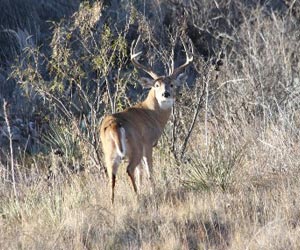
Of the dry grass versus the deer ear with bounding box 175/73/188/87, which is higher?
the deer ear with bounding box 175/73/188/87

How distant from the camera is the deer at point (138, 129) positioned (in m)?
9.14

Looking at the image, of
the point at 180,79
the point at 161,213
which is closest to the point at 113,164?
the point at 161,213

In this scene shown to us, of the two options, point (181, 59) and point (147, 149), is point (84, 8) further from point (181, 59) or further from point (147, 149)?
point (181, 59)

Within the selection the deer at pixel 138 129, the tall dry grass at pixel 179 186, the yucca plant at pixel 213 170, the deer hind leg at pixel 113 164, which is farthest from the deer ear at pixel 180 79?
the deer hind leg at pixel 113 164

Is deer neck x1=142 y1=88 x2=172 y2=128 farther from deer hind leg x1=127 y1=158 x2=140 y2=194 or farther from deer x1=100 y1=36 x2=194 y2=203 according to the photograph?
deer hind leg x1=127 y1=158 x2=140 y2=194

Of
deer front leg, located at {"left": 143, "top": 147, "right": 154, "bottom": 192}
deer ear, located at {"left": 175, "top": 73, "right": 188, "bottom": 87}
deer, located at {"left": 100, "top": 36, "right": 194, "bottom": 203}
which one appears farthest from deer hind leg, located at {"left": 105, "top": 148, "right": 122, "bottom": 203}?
deer ear, located at {"left": 175, "top": 73, "right": 188, "bottom": 87}

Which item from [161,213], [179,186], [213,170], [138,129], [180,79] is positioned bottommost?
[161,213]

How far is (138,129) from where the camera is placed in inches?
386

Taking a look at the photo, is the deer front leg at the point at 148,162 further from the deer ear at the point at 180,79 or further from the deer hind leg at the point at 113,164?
the deer ear at the point at 180,79

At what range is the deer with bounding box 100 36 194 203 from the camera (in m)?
9.14

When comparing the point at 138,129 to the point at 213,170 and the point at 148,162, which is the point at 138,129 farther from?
the point at 213,170

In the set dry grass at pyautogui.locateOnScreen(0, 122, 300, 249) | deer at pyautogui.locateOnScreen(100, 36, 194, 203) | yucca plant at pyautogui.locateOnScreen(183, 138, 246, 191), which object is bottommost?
dry grass at pyautogui.locateOnScreen(0, 122, 300, 249)

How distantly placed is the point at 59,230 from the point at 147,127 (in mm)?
2566

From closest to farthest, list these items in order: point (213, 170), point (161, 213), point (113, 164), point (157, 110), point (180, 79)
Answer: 1. point (161, 213)
2. point (213, 170)
3. point (113, 164)
4. point (157, 110)
5. point (180, 79)
